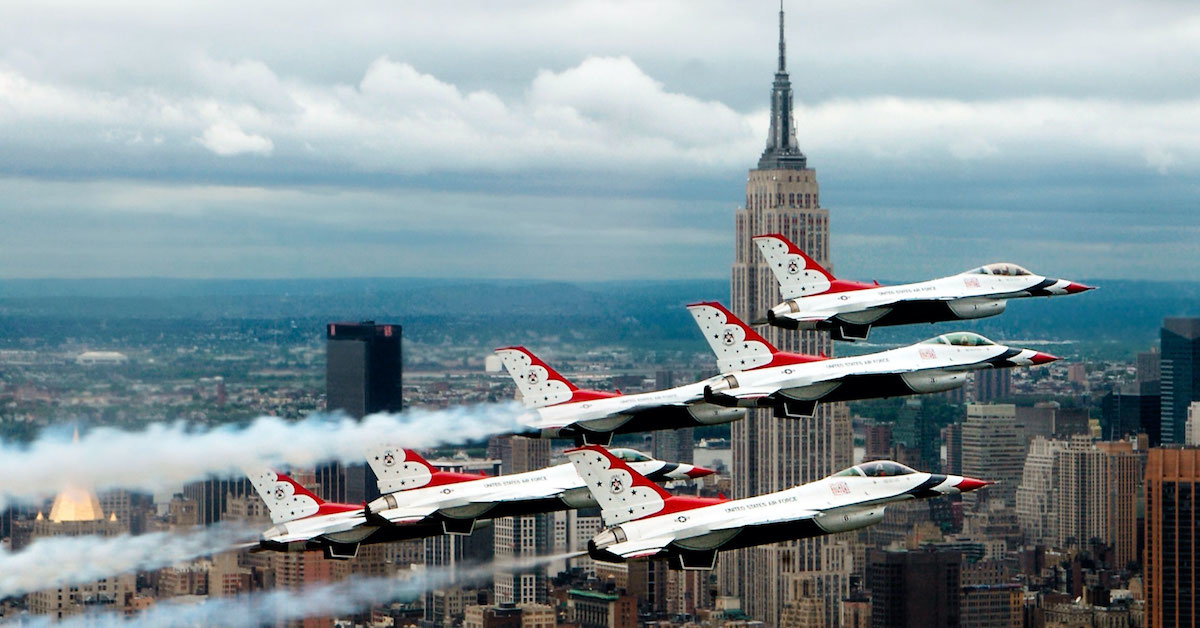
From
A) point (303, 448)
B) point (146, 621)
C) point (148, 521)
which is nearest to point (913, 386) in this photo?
point (303, 448)

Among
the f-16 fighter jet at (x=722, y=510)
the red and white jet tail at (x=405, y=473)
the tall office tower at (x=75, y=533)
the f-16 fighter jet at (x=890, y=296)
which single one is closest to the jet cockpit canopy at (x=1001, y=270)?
the f-16 fighter jet at (x=890, y=296)

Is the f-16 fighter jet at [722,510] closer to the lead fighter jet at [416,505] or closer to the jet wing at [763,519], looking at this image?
the jet wing at [763,519]

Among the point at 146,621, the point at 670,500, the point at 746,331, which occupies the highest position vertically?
the point at 746,331

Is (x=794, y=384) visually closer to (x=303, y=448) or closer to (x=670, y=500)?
(x=670, y=500)

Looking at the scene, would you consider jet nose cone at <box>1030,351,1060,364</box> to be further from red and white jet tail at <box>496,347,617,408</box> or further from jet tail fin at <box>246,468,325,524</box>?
jet tail fin at <box>246,468,325,524</box>

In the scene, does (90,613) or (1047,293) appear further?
(90,613)

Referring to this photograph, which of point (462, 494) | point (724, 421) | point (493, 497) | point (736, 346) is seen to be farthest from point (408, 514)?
point (736, 346)
